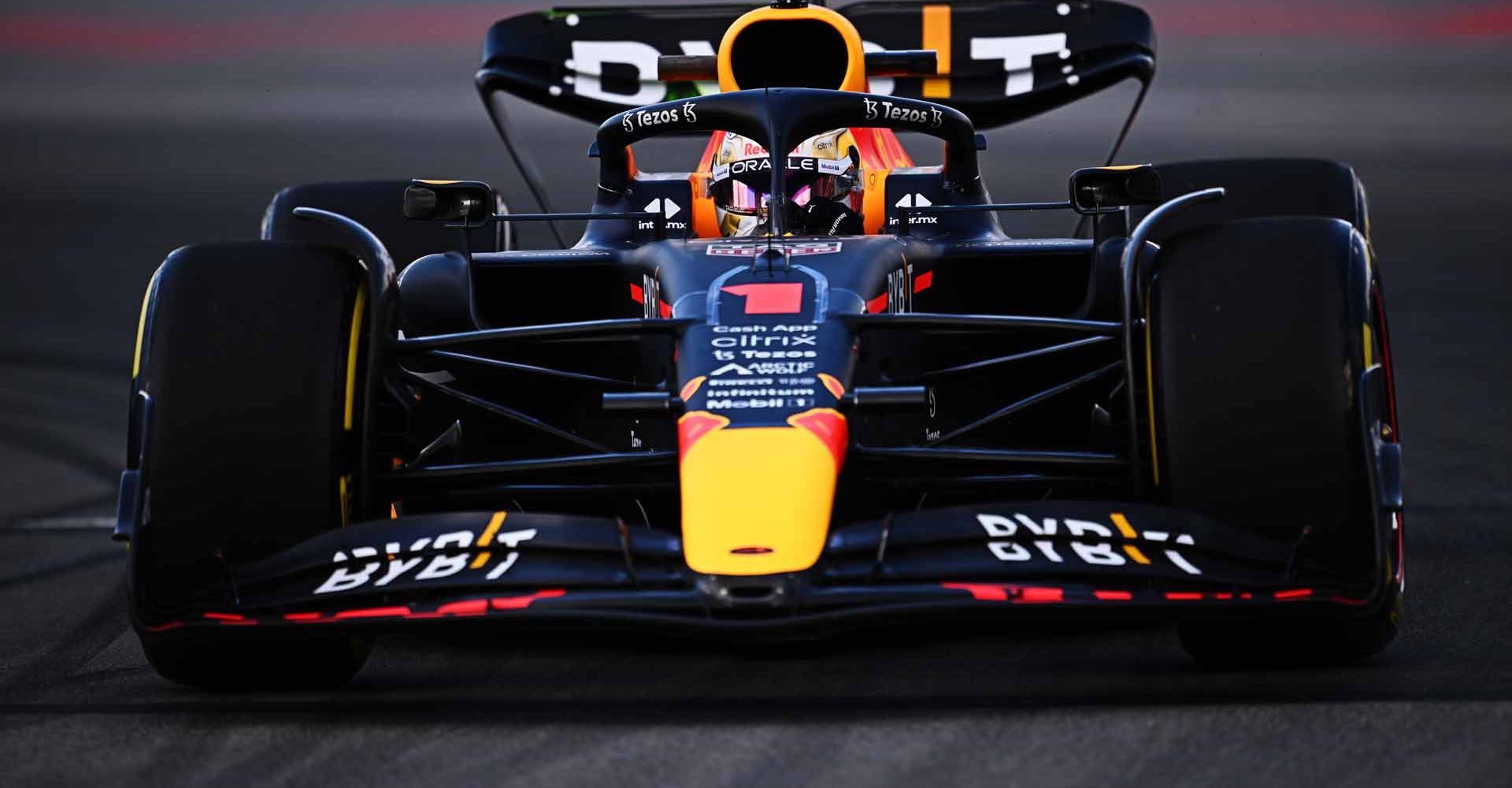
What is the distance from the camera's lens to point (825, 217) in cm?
682

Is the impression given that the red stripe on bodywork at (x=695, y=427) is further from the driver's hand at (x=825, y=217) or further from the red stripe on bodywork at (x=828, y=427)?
the driver's hand at (x=825, y=217)

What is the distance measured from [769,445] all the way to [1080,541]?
27.8 inches

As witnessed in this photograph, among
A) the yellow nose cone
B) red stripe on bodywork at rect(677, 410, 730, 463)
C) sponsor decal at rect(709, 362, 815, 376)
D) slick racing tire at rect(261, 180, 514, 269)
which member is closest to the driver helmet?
slick racing tire at rect(261, 180, 514, 269)

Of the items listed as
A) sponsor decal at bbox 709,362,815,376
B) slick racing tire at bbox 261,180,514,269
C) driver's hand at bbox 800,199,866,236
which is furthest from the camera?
slick racing tire at bbox 261,180,514,269

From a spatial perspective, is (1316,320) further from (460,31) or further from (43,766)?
(460,31)

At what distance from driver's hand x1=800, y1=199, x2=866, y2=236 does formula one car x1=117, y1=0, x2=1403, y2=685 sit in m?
0.54

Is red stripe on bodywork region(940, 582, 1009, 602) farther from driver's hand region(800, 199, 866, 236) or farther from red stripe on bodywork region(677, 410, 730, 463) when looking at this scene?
driver's hand region(800, 199, 866, 236)

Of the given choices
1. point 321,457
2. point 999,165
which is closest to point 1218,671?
point 321,457

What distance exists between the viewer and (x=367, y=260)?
203 inches

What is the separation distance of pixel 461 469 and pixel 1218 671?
1.80 m

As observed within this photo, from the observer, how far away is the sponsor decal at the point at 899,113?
612cm

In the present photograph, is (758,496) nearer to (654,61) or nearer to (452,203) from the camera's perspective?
(452,203)

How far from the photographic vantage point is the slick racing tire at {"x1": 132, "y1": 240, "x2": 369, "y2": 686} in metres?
4.68

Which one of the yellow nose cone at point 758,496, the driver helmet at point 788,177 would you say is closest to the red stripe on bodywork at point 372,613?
the yellow nose cone at point 758,496
